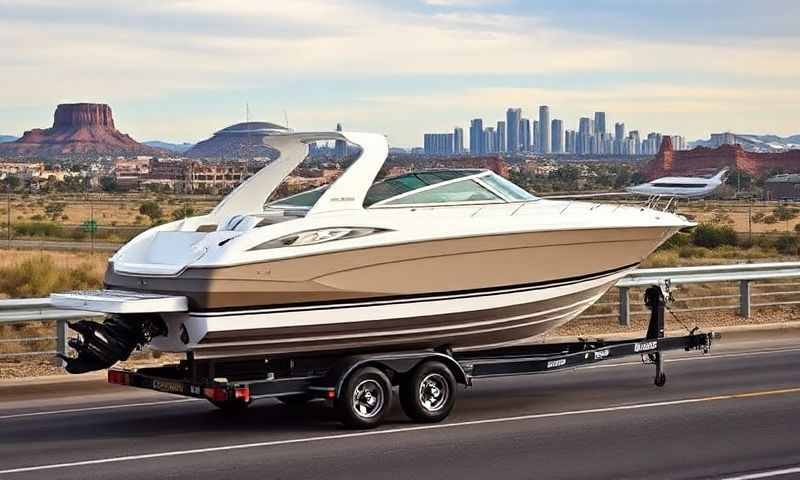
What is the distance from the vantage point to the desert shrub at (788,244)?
48.0 metres

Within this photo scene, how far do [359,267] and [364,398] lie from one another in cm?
126

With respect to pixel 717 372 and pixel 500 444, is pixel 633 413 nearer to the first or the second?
pixel 500 444

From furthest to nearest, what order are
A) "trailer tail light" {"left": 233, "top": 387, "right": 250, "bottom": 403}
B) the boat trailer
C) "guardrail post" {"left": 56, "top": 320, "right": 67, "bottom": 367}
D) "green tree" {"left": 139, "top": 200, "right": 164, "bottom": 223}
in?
"green tree" {"left": 139, "top": 200, "right": 164, "bottom": 223} < "guardrail post" {"left": 56, "top": 320, "right": 67, "bottom": 367} < the boat trailer < "trailer tail light" {"left": 233, "top": 387, "right": 250, "bottom": 403}

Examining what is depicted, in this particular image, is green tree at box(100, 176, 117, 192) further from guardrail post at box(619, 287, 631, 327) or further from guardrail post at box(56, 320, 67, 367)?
guardrail post at box(56, 320, 67, 367)

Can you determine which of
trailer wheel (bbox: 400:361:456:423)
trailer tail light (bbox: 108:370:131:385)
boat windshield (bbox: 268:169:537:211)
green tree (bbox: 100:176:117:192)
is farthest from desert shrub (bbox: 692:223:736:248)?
green tree (bbox: 100:176:117:192)

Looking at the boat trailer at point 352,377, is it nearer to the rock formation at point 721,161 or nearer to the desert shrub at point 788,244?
the desert shrub at point 788,244

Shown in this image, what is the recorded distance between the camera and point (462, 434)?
12.4m

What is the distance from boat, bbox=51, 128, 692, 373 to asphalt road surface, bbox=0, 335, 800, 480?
832 mm

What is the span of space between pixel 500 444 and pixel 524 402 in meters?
2.65

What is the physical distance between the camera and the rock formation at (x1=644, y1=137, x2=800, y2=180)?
528 feet

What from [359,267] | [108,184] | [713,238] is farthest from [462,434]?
[108,184]

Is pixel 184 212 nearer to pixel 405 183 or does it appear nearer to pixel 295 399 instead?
pixel 295 399

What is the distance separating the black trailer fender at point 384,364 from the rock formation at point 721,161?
14753 cm

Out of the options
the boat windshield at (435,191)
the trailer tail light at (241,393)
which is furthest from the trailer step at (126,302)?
the boat windshield at (435,191)
